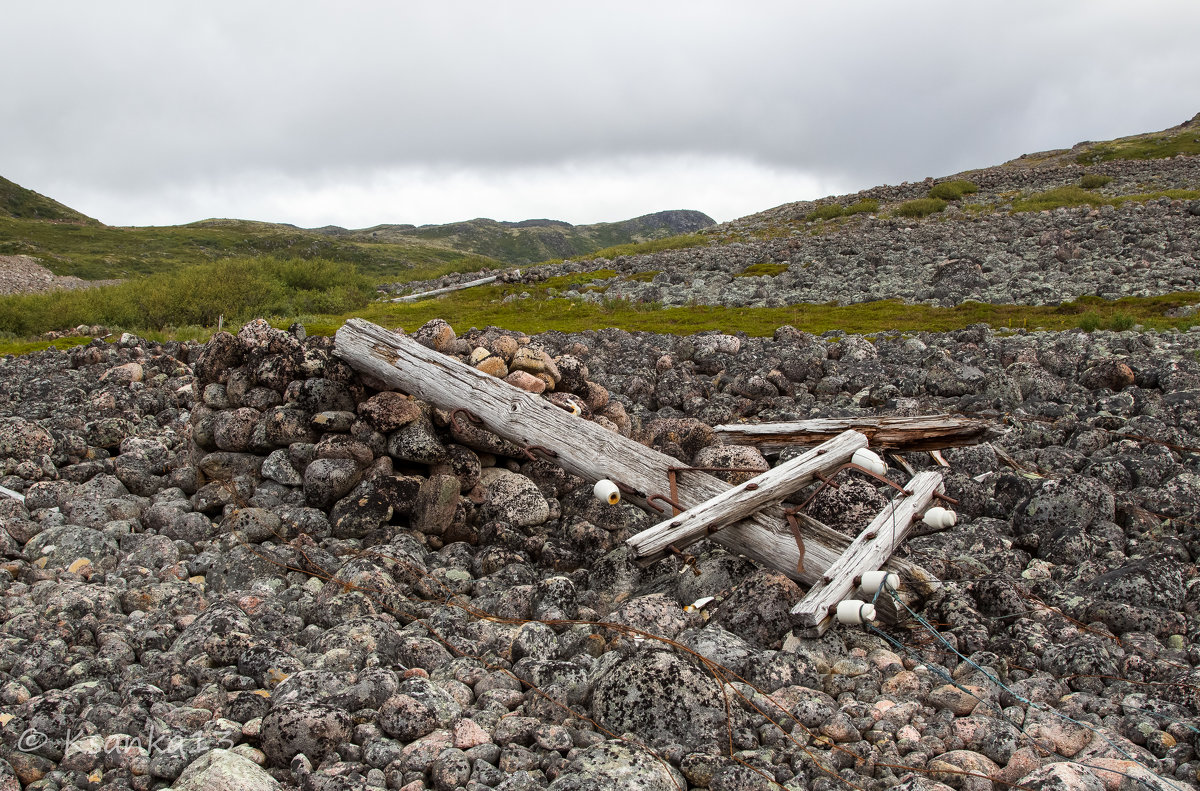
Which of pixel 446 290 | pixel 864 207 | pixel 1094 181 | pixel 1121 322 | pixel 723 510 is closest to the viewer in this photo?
pixel 723 510

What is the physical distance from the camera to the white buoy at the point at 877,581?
5.44m

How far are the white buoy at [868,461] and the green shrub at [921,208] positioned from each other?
40.7m

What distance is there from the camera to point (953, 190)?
46250 millimetres

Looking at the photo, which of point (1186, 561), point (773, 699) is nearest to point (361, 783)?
point (773, 699)

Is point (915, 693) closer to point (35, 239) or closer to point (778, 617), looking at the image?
point (778, 617)

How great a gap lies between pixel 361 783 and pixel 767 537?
376 centimetres

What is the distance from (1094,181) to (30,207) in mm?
143733

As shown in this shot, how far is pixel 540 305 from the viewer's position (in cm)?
3244

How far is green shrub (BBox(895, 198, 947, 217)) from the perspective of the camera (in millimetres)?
42625

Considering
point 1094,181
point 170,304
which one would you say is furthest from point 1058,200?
point 170,304

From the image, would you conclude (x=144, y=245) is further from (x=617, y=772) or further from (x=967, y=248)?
(x=617, y=772)

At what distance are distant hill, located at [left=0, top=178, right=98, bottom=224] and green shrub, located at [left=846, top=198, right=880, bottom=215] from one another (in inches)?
4886

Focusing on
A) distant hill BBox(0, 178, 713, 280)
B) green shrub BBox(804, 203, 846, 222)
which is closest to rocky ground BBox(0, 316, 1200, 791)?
green shrub BBox(804, 203, 846, 222)

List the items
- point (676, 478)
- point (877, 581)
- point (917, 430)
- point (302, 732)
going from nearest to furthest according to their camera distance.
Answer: point (302, 732), point (877, 581), point (676, 478), point (917, 430)
